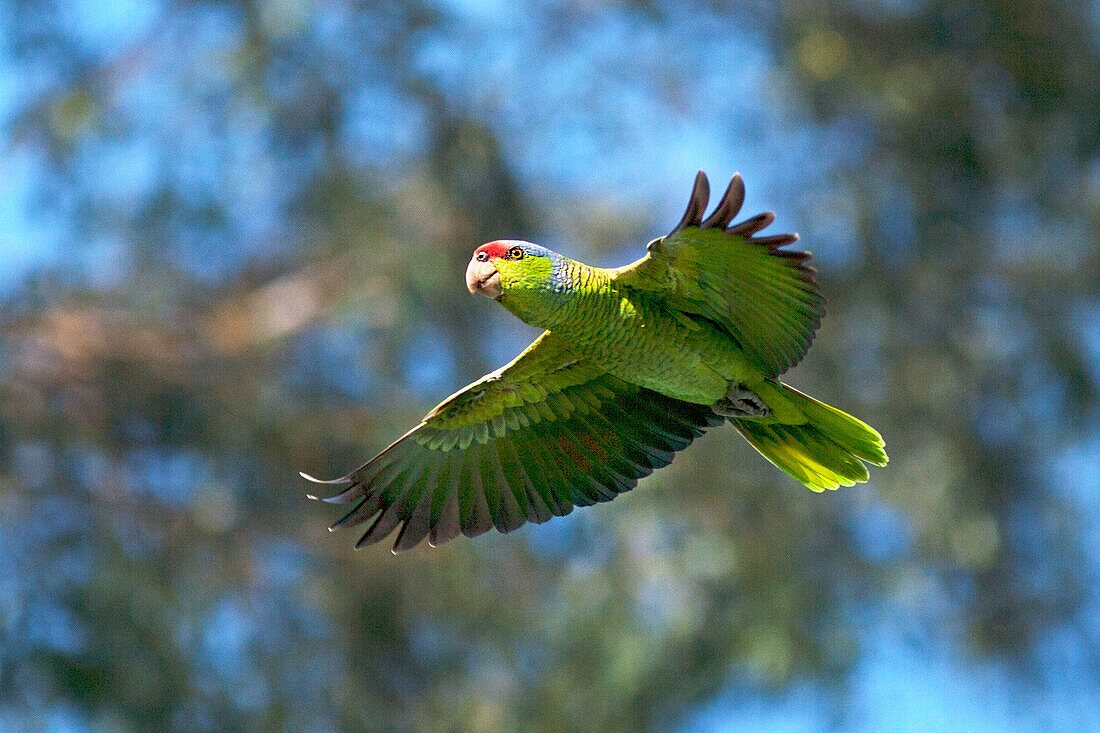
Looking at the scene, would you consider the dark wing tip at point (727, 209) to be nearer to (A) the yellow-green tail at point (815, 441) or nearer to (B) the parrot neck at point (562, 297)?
(B) the parrot neck at point (562, 297)

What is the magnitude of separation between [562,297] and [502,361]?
27.7 ft

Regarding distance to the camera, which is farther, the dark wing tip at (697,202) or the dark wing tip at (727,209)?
the dark wing tip at (727,209)

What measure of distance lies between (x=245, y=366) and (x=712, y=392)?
9475 millimetres

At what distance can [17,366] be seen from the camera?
1143 cm

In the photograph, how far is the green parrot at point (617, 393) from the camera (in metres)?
3.10

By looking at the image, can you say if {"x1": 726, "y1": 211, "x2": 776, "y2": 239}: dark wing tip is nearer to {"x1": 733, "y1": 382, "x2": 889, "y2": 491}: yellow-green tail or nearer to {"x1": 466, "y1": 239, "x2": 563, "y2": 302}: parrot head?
{"x1": 466, "y1": 239, "x2": 563, "y2": 302}: parrot head

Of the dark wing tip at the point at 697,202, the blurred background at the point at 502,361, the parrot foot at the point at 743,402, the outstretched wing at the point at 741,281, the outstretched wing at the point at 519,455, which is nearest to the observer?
the dark wing tip at the point at 697,202

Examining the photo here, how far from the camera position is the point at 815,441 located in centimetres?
355

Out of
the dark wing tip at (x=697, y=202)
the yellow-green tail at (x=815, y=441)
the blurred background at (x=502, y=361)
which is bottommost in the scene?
the yellow-green tail at (x=815, y=441)

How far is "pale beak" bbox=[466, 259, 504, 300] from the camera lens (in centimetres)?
309

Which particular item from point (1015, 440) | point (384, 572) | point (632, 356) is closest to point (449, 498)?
point (632, 356)

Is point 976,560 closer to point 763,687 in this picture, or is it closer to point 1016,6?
point 763,687

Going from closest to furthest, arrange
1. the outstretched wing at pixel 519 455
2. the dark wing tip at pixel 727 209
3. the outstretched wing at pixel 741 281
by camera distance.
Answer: the dark wing tip at pixel 727 209 < the outstretched wing at pixel 741 281 < the outstretched wing at pixel 519 455

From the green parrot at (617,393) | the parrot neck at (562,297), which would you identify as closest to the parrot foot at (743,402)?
the green parrot at (617,393)
